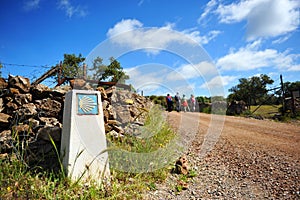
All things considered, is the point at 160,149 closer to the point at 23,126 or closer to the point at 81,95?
the point at 81,95

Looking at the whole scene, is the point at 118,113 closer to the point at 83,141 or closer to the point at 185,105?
the point at 83,141

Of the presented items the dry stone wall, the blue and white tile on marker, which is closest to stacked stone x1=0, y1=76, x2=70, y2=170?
the dry stone wall

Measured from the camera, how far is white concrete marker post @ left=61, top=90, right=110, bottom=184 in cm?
349

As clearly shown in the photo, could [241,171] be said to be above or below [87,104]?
below

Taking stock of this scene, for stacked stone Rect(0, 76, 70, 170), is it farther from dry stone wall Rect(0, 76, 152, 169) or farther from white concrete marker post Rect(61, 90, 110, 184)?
white concrete marker post Rect(61, 90, 110, 184)

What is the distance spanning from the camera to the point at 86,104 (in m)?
3.84

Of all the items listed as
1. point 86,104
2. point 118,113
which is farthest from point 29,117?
point 118,113

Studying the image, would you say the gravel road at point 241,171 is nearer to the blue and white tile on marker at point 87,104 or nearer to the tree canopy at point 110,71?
the blue and white tile on marker at point 87,104

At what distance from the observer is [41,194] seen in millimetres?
3012

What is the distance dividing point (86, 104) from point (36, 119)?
5.38 ft

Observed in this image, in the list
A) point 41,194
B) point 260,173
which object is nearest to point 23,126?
point 41,194

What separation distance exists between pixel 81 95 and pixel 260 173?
356 cm

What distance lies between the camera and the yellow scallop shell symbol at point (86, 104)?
378 centimetres

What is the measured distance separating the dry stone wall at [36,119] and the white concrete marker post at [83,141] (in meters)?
0.58
